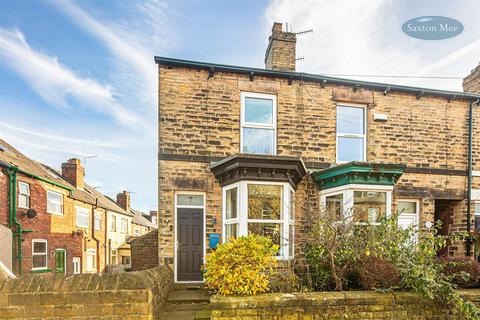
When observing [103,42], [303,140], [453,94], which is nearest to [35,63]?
[103,42]

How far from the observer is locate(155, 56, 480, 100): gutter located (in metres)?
7.72

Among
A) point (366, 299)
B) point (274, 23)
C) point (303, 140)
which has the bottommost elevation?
point (366, 299)

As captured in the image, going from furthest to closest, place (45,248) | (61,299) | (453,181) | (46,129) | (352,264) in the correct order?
(45,248), (46,129), (453,181), (352,264), (61,299)

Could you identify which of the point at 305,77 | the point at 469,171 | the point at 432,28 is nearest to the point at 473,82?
the point at 432,28

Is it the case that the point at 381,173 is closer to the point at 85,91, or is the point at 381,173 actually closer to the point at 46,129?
the point at 85,91

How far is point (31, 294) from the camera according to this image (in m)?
4.10

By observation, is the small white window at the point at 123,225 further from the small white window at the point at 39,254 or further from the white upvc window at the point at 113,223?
the small white window at the point at 39,254

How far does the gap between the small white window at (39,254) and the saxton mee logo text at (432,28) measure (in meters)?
18.5

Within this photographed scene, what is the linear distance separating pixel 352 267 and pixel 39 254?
15.6 metres

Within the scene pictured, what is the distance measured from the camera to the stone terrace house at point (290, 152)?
23.0ft

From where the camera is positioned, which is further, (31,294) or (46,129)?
(46,129)

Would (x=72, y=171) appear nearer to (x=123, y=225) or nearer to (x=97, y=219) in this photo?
(x=97, y=219)

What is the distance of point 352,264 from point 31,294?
18.4 ft

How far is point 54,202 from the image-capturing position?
16.0 metres
